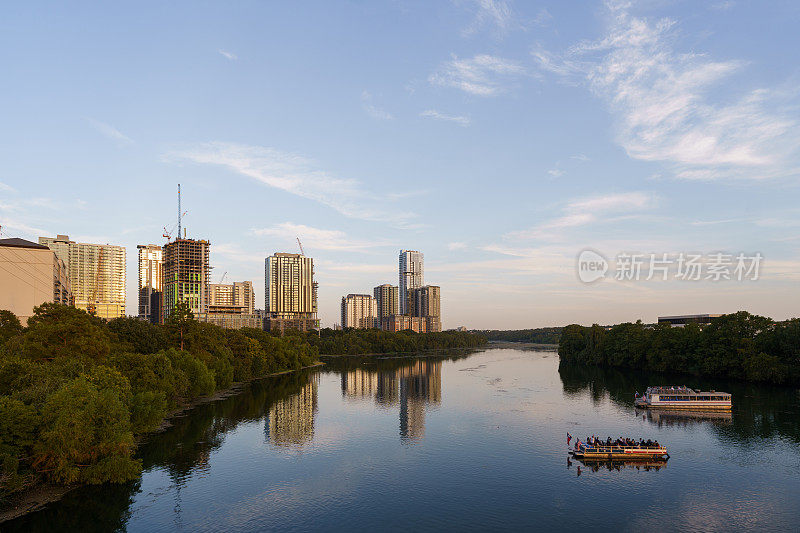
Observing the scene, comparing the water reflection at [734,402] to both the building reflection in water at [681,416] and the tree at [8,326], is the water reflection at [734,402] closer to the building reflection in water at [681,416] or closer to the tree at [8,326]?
the building reflection in water at [681,416]

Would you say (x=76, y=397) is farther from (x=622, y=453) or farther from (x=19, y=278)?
(x=19, y=278)

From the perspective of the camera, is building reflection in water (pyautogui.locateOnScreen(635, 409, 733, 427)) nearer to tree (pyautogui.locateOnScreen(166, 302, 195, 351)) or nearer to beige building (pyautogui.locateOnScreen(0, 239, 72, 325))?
tree (pyautogui.locateOnScreen(166, 302, 195, 351))

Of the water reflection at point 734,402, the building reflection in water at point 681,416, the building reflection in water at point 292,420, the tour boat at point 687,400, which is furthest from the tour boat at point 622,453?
the building reflection in water at point 292,420

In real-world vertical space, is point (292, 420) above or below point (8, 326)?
below

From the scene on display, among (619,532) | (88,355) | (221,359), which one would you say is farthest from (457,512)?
(221,359)

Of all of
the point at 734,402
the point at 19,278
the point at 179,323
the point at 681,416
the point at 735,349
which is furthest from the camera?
the point at 19,278

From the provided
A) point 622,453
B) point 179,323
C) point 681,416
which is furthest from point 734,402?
point 179,323

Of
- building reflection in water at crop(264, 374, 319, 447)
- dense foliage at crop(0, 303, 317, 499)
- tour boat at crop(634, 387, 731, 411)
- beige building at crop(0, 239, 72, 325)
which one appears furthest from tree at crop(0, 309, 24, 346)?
tour boat at crop(634, 387, 731, 411)
